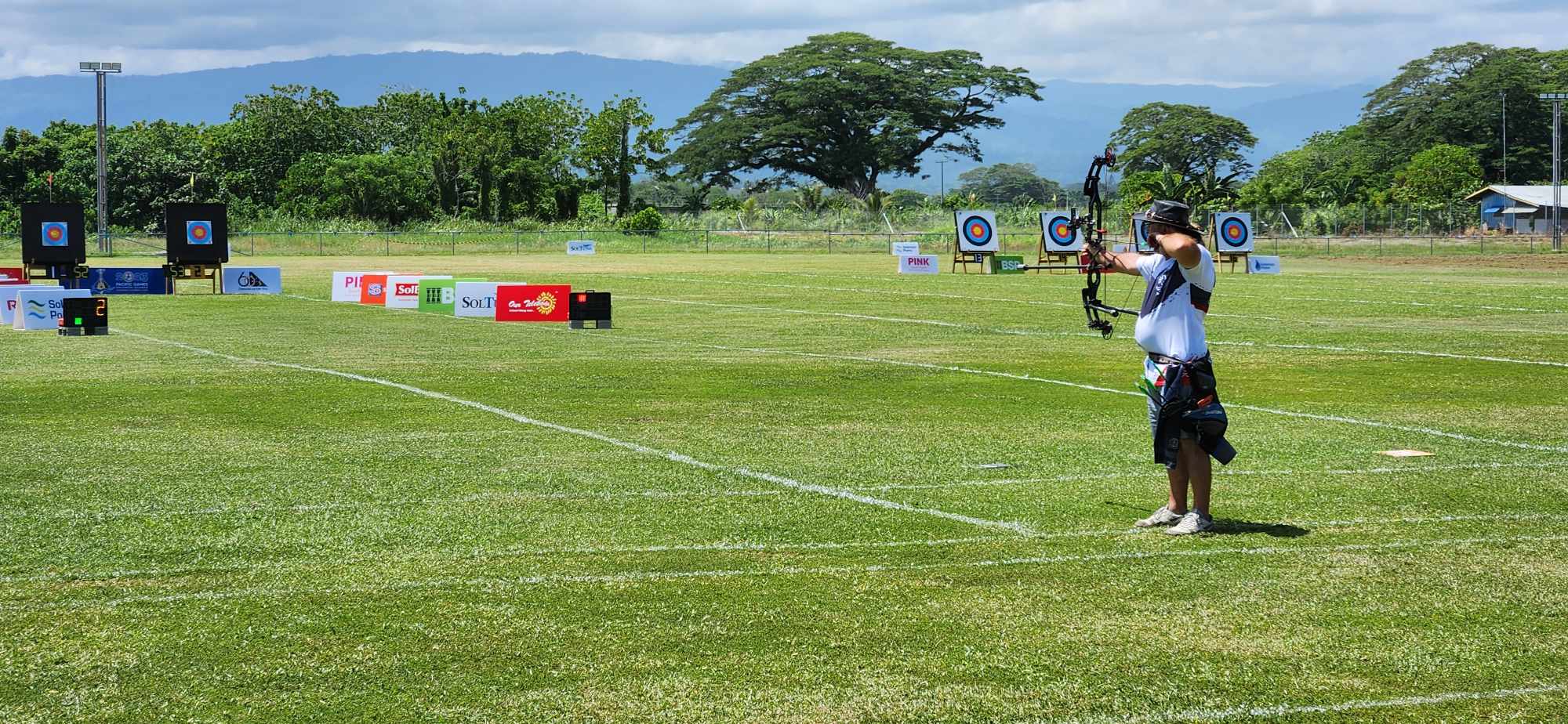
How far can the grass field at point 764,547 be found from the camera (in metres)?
6.17

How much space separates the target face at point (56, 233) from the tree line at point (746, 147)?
187ft

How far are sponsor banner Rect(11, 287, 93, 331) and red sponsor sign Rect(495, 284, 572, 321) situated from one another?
7.06 meters

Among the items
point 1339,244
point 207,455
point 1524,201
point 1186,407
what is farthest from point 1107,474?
point 1524,201

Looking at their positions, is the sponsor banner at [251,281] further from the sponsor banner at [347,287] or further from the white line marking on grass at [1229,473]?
the white line marking on grass at [1229,473]

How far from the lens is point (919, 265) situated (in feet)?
178

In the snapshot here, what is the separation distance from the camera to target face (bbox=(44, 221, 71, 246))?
40688 millimetres

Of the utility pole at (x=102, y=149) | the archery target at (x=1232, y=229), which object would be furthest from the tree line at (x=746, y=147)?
the archery target at (x=1232, y=229)

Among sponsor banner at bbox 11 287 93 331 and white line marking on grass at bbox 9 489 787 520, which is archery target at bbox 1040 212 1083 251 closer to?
sponsor banner at bbox 11 287 93 331

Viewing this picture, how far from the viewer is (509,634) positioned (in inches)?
271

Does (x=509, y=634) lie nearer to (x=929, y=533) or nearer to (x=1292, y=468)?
(x=929, y=533)

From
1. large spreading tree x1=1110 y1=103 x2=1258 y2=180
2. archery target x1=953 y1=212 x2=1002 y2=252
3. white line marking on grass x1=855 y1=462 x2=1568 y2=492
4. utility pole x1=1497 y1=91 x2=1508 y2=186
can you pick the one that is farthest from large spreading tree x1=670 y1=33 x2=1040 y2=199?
white line marking on grass x1=855 y1=462 x2=1568 y2=492

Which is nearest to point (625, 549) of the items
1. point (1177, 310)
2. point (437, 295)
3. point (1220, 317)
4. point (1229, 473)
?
point (1177, 310)

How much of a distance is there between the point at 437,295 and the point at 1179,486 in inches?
951

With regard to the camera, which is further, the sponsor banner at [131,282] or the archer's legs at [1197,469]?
the sponsor banner at [131,282]
